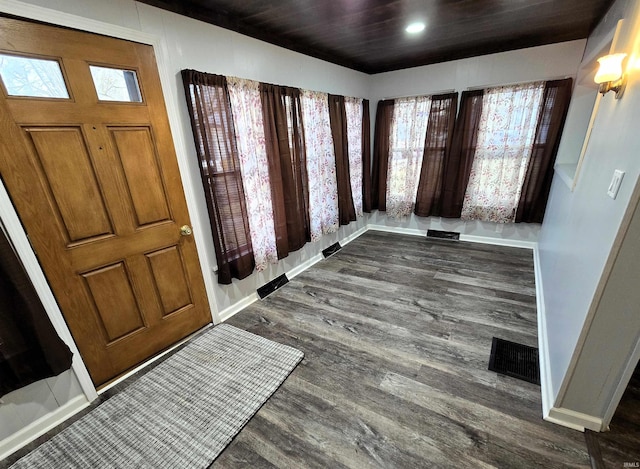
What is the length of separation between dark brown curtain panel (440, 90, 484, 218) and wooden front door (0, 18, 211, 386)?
3400 millimetres

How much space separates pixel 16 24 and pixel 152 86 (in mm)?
597

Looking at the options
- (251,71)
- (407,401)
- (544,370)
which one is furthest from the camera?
(251,71)

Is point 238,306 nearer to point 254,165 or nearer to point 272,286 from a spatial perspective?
point 272,286

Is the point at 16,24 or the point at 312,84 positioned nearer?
the point at 16,24

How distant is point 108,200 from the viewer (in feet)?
5.43

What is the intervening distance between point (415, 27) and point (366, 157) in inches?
74.6

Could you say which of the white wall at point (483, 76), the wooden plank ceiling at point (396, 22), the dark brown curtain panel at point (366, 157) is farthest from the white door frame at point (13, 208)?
the white wall at point (483, 76)

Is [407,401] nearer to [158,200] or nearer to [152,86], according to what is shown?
[158,200]

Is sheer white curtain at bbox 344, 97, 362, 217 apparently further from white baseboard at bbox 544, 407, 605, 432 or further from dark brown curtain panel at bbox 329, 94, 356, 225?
white baseboard at bbox 544, 407, 605, 432

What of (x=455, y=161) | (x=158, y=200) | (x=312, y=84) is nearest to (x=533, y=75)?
(x=455, y=161)

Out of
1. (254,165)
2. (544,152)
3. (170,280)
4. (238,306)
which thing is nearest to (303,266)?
(238,306)

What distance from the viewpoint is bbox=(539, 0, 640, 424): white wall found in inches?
45.9

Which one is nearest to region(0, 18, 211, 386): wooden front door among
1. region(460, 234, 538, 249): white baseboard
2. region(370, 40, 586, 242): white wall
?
region(370, 40, 586, 242): white wall

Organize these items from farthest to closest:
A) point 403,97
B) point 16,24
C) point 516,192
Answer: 1. point 403,97
2. point 516,192
3. point 16,24
